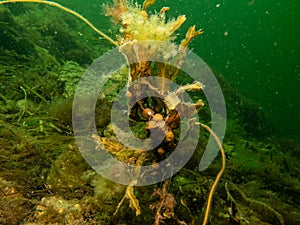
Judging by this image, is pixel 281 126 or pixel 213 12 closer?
pixel 281 126

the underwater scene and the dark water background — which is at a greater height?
the dark water background

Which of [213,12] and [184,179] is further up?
[213,12]

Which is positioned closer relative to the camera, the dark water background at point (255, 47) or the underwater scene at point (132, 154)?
the underwater scene at point (132, 154)

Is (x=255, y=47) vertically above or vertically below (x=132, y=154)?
above

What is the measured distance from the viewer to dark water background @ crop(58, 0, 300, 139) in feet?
73.2

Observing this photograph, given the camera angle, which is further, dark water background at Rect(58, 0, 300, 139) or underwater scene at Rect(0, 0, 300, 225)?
dark water background at Rect(58, 0, 300, 139)

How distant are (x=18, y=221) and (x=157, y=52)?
195 centimetres

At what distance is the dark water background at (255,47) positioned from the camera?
2230cm

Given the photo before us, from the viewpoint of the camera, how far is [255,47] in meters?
59.7

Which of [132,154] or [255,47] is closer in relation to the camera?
[132,154]

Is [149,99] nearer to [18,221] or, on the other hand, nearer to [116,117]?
[116,117]

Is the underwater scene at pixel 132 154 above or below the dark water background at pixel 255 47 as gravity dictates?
below

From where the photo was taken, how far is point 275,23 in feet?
220

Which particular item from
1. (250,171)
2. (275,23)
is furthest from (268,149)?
(275,23)
